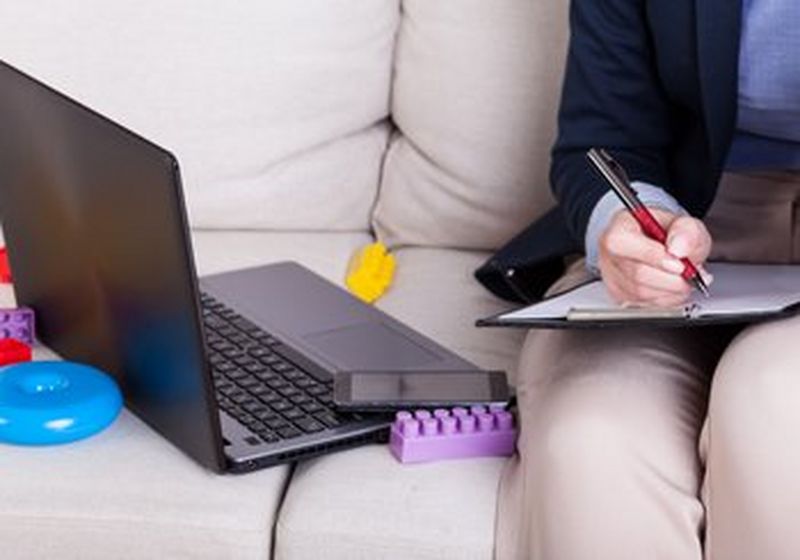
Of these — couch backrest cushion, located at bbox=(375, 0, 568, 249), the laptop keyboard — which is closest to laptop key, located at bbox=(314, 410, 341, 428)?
the laptop keyboard

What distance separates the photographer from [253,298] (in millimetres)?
1529

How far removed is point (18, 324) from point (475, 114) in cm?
50

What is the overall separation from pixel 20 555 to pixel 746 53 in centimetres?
68

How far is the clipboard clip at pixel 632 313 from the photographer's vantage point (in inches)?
44.4

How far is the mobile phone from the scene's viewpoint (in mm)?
1297

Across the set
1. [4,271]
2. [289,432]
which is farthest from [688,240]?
[4,271]

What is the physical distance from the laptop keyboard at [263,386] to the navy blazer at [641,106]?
256 mm

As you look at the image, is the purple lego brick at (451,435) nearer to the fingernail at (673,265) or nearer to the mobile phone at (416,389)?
the mobile phone at (416,389)

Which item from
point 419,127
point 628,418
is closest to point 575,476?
point 628,418

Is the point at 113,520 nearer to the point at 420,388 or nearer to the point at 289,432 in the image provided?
the point at 289,432

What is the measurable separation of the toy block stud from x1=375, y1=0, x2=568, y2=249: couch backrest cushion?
443 millimetres

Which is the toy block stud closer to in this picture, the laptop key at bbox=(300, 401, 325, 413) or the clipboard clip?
the laptop key at bbox=(300, 401, 325, 413)

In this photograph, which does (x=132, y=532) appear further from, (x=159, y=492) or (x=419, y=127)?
(x=419, y=127)

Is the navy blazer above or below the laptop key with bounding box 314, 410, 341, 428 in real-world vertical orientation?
above
